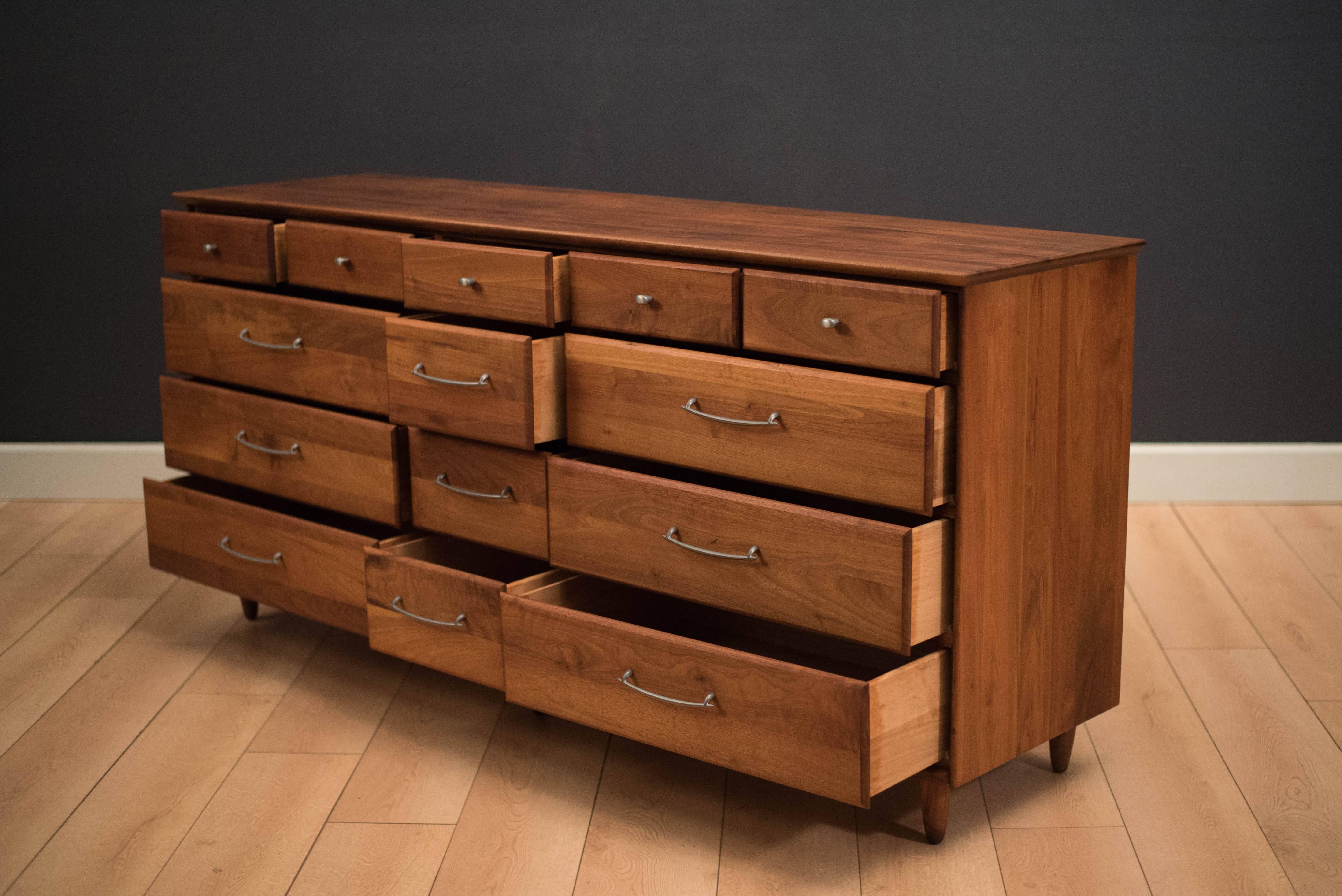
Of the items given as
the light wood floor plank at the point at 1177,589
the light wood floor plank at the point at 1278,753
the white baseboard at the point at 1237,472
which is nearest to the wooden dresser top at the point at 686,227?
the light wood floor plank at the point at 1278,753

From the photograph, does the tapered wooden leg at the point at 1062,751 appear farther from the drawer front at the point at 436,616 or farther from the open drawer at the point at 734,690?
the drawer front at the point at 436,616

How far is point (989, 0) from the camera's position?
2691mm

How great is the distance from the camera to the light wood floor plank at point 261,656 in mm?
2141

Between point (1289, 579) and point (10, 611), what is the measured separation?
2.22 metres

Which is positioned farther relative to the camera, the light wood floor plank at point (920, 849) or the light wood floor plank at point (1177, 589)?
the light wood floor plank at point (1177, 589)

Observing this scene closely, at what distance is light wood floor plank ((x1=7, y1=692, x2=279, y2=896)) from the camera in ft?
5.33

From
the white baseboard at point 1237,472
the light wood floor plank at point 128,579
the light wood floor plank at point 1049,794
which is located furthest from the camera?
the white baseboard at point 1237,472

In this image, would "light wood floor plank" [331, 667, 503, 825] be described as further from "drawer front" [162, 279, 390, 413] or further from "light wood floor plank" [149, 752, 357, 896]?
"drawer front" [162, 279, 390, 413]

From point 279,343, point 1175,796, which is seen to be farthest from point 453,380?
point 1175,796

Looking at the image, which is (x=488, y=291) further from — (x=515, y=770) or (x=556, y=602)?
(x=515, y=770)

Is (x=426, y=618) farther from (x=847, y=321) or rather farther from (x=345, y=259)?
(x=847, y=321)

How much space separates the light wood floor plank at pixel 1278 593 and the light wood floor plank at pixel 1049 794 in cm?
43

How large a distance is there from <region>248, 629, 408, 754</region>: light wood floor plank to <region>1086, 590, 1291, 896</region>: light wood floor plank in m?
1.02

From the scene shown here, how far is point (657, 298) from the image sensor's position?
64.7 inches
